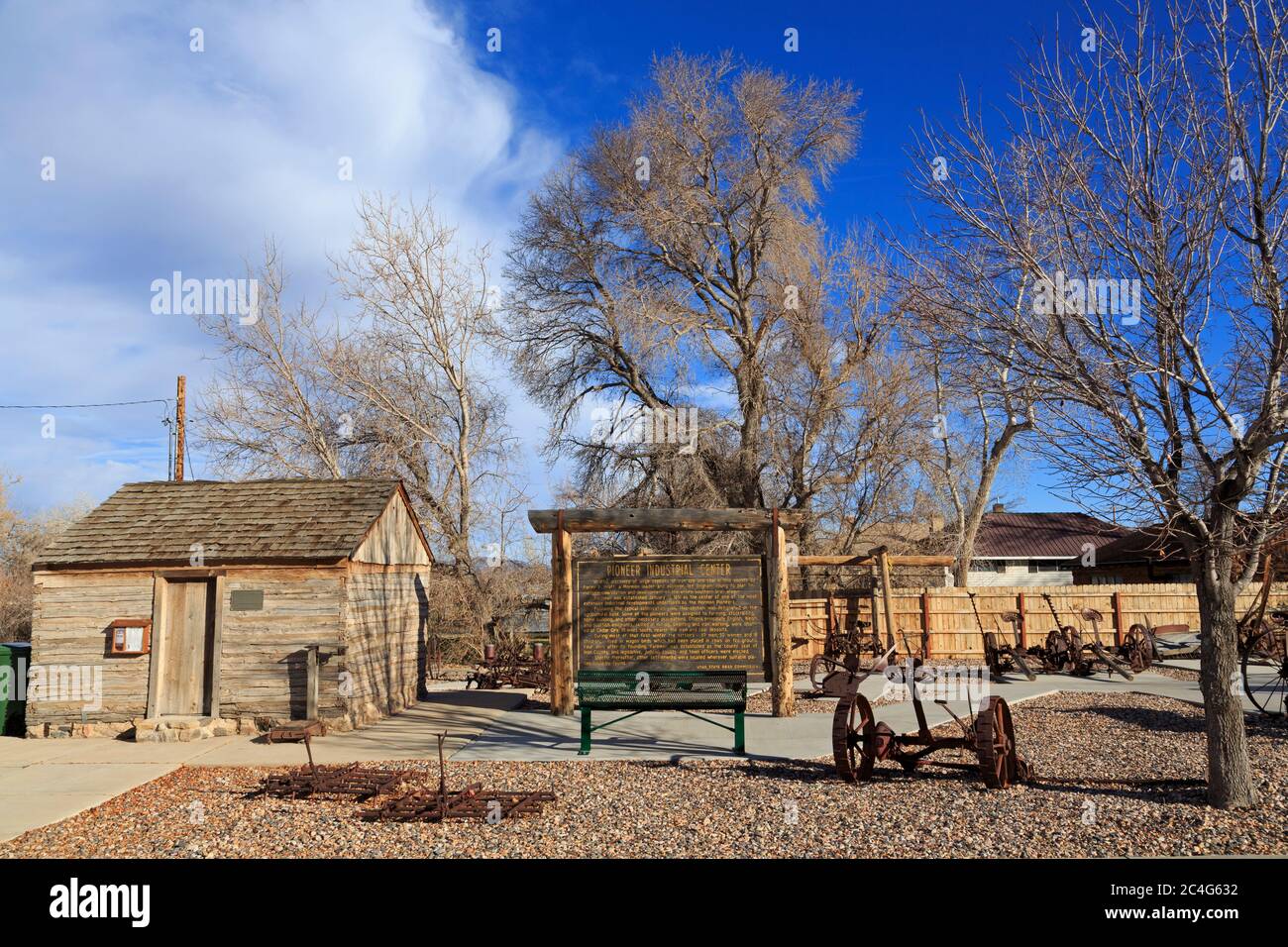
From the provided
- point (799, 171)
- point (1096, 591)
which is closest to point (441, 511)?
point (799, 171)

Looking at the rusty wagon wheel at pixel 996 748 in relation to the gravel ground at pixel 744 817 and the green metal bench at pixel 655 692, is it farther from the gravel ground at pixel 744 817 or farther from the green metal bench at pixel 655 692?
the green metal bench at pixel 655 692

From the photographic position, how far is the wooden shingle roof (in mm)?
12109

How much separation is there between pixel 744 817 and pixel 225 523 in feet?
31.3

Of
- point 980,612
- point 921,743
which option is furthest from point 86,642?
point 980,612

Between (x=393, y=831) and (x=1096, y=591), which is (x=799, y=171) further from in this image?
(x=393, y=831)

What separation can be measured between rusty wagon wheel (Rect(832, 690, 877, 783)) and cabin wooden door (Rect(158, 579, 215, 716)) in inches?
351

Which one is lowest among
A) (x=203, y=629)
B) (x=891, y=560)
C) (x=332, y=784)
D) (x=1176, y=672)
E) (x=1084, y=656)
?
(x=1176, y=672)

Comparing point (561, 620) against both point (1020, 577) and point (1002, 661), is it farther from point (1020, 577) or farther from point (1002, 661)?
point (1020, 577)

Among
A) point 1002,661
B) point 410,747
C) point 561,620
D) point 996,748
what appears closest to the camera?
point 996,748

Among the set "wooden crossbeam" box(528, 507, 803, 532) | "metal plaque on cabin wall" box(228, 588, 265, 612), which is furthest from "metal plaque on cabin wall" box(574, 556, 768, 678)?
"metal plaque on cabin wall" box(228, 588, 265, 612)

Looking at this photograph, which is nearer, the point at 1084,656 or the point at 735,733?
the point at 735,733

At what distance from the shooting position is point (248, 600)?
12.0 m
